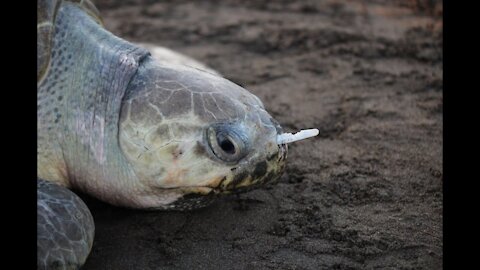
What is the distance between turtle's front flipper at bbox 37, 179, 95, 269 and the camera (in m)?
1.57

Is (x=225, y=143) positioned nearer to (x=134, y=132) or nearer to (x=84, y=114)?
(x=134, y=132)

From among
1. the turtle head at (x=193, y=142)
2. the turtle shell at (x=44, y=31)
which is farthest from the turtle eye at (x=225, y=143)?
the turtle shell at (x=44, y=31)

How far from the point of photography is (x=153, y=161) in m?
1.81

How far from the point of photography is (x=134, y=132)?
183 centimetres

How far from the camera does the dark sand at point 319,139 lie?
184 cm

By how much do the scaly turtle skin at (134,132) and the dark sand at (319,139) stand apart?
0.54ft

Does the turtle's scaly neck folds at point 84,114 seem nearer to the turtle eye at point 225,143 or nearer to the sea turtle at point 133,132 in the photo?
the sea turtle at point 133,132

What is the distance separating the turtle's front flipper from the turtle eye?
0.43m

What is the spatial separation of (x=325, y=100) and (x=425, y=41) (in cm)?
111

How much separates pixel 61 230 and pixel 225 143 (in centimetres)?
54

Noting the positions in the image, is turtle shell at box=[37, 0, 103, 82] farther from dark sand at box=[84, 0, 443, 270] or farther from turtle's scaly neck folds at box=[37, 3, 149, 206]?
dark sand at box=[84, 0, 443, 270]

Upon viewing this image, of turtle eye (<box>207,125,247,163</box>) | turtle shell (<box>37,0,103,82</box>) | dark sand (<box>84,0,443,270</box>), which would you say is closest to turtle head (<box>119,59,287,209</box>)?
turtle eye (<box>207,125,247,163</box>)
